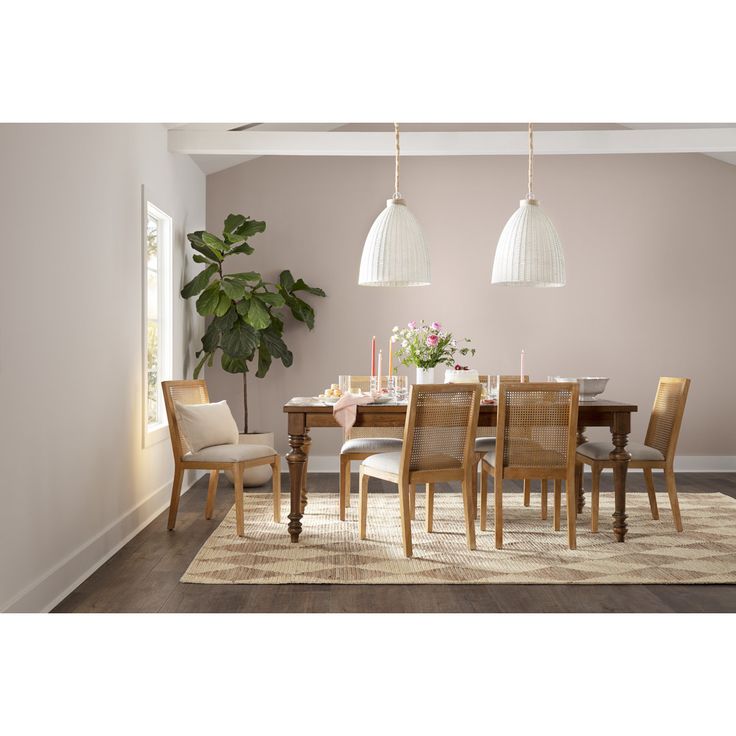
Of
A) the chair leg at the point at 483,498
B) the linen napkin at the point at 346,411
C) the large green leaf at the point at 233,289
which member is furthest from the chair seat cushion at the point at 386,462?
the large green leaf at the point at 233,289

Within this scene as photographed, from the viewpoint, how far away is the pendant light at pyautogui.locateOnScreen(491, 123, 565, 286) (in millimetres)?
4320

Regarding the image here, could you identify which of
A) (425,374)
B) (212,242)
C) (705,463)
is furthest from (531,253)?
(705,463)

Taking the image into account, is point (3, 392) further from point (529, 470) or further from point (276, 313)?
point (276, 313)

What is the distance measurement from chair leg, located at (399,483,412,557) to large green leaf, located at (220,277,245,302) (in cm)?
249

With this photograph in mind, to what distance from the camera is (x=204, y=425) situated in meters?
4.63

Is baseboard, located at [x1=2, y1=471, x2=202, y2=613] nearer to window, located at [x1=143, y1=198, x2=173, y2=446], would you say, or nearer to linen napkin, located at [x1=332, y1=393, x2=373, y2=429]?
window, located at [x1=143, y1=198, x2=173, y2=446]

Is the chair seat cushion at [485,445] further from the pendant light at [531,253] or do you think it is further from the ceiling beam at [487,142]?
the ceiling beam at [487,142]

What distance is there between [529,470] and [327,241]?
3537 millimetres

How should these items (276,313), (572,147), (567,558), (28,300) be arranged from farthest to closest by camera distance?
(276,313)
(572,147)
(567,558)
(28,300)

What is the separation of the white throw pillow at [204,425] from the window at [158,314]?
808mm

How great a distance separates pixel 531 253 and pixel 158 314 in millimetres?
2847

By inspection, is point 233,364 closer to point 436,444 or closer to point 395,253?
point 395,253
